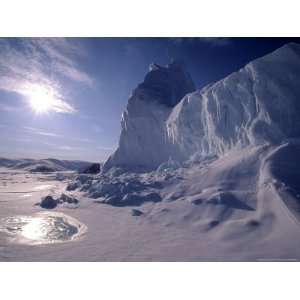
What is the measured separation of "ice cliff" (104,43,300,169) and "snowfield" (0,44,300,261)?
1.5 inches

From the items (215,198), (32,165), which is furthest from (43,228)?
(32,165)

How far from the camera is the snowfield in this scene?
4.49 metres

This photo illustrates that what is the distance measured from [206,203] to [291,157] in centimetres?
262

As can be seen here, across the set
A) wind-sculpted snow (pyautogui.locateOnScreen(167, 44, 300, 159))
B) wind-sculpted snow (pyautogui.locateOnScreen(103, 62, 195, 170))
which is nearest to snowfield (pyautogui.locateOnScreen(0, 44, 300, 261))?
wind-sculpted snow (pyautogui.locateOnScreen(167, 44, 300, 159))

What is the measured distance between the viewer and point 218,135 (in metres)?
10.1

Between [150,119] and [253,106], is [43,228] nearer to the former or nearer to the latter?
[253,106]

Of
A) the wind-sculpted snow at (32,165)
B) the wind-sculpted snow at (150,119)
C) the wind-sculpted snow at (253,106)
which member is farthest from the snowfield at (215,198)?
the wind-sculpted snow at (32,165)

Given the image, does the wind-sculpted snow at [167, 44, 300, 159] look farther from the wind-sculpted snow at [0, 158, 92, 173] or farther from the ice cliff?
the wind-sculpted snow at [0, 158, 92, 173]

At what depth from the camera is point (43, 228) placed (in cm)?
593

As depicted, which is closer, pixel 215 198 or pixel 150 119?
pixel 215 198

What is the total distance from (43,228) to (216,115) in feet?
25.5
